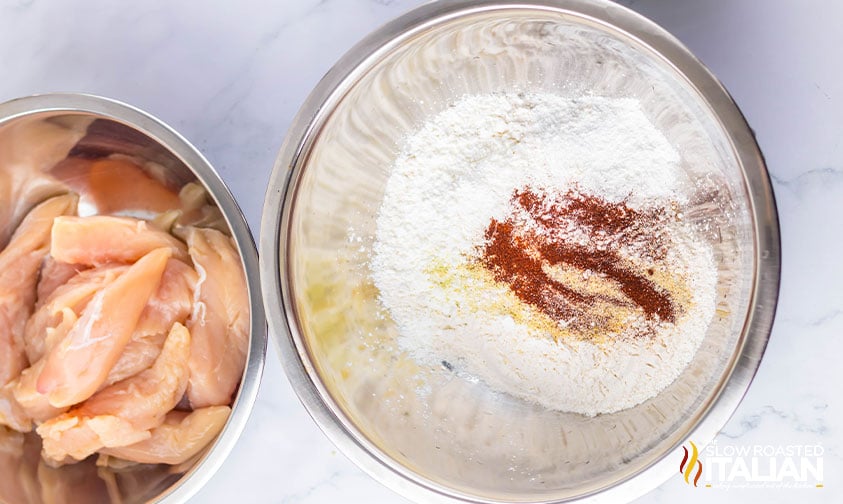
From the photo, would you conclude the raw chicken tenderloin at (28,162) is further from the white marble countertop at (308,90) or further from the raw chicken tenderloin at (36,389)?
the raw chicken tenderloin at (36,389)

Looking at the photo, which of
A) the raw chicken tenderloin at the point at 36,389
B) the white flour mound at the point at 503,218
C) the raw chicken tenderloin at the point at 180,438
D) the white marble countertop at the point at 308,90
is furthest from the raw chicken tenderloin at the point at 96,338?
the white flour mound at the point at 503,218

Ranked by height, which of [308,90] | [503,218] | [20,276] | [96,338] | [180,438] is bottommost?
[180,438]

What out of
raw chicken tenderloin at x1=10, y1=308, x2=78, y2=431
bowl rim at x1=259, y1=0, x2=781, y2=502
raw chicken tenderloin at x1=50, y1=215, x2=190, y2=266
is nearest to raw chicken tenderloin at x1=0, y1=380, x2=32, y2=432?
raw chicken tenderloin at x1=10, y1=308, x2=78, y2=431

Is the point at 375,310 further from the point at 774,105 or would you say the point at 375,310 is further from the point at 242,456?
the point at 774,105

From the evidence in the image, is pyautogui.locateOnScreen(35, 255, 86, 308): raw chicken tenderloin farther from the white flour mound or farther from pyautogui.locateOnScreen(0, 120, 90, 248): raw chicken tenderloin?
the white flour mound

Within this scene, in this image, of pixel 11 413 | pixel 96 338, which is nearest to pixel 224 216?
pixel 96 338

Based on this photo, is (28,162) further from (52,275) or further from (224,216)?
(224,216)

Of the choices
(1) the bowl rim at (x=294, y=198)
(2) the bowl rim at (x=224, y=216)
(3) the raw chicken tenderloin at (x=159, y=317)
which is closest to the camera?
(1) the bowl rim at (x=294, y=198)

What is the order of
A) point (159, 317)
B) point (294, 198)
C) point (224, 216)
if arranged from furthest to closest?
1. point (159, 317)
2. point (224, 216)
3. point (294, 198)
